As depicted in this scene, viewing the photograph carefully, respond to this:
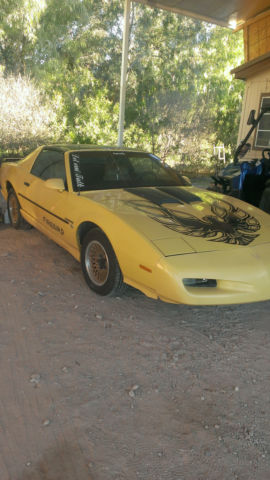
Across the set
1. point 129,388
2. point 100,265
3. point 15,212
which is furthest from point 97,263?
point 15,212

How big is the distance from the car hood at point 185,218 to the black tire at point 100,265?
305mm

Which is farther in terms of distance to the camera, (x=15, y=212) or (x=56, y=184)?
(x=15, y=212)

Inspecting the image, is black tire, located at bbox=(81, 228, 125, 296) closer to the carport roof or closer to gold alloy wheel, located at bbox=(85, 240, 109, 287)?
gold alloy wheel, located at bbox=(85, 240, 109, 287)

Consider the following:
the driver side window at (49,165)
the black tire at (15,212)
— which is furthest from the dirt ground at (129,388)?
the black tire at (15,212)

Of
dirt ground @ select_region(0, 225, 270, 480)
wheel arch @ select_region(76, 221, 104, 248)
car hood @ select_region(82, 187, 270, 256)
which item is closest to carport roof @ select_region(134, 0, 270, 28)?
car hood @ select_region(82, 187, 270, 256)

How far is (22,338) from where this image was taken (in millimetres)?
2881

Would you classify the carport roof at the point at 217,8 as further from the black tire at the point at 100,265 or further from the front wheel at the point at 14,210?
the black tire at the point at 100,265

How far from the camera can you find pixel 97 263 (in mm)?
3574

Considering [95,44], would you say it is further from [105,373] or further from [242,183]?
[105,373]

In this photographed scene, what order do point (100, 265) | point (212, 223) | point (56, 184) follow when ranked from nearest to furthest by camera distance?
point (212, 223)
point (100, 265)
point (56, 184)

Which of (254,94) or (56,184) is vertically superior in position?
(254,94)

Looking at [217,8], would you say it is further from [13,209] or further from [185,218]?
[185,218]

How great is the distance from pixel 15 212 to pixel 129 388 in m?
3.79

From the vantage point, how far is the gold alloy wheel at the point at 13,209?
17.7 feet
